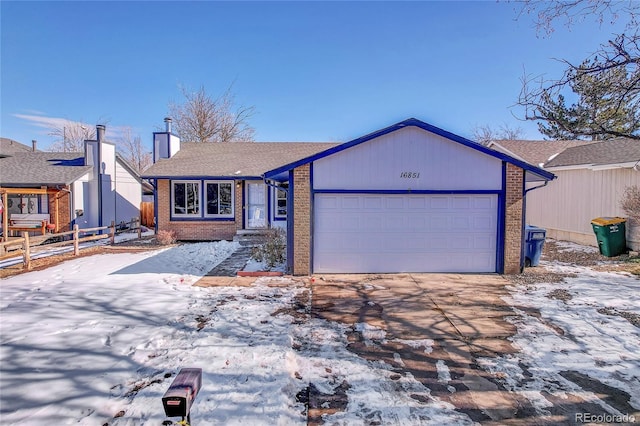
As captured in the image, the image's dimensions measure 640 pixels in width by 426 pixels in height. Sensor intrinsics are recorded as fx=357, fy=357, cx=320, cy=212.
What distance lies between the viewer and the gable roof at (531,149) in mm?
18906

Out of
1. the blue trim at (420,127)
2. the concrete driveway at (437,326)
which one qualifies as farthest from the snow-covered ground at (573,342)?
the blue trim at (420,127)

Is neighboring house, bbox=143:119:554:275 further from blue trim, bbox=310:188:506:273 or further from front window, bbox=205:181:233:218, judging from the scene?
front window, bbox=205:181:233:218

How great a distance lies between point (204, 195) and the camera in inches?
612

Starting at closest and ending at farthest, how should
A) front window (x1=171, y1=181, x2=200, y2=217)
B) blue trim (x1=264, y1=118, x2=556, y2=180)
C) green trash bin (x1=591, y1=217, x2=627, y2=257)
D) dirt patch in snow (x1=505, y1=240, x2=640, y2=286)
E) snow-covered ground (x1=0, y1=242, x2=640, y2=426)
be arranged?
snow-covered ground (x1=0, y1=242, x2=640, y2=426) < dirt patch in snow (x1=505, y1=240, x2=640, y2=286) < blue trim (x1=264, y1=118, x2=556, y2=180) < green trash bin (x1=591, y1=217, x2=627, y2=257) < front window (x1=171, y1=181, x2=200, y2=217)

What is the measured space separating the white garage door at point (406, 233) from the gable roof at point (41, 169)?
13.9 meters

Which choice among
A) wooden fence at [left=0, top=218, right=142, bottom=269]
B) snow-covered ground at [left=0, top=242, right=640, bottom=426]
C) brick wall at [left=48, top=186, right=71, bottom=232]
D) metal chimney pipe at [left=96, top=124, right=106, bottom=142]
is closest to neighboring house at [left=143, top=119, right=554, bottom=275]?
snow-covered ground at [left=0, top=242, right=640, bottom=426]

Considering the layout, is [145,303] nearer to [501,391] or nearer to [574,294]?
[501,391]

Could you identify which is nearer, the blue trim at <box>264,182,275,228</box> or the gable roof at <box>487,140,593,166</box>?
the blue trim at <box>264,182,275,228</box>

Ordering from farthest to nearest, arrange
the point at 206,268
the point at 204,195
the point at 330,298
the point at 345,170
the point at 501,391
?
the point at 204,195, the point at 206,268, the point at 345,170, the point at 330,298, the point at 501,391

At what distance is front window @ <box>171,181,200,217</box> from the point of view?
15539mm

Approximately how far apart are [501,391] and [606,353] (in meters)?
2.03

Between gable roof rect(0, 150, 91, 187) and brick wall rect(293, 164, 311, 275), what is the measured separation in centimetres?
1300

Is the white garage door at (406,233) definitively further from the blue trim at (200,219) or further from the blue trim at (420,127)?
the blue trim at (200,219)

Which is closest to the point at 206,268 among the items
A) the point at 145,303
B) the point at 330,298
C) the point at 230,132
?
the point at 145,303
